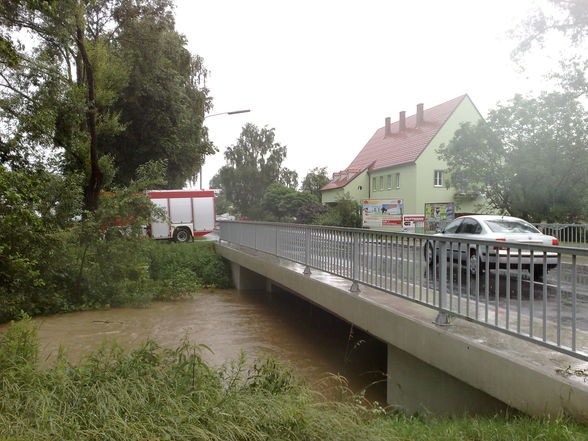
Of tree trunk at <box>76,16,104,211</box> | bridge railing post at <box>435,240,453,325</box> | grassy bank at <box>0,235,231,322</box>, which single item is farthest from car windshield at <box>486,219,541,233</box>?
tree trunk at <box>76,16,104,211</box>

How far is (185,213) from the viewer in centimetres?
2738

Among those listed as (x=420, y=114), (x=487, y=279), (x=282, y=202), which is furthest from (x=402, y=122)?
(x=487, y=279)

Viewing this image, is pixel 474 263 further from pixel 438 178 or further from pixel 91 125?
pixel 438 178

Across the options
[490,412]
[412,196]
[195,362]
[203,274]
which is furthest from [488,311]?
[412,196]

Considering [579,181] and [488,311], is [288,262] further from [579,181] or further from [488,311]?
[579,181]

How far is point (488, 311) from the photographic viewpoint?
473 centimetres

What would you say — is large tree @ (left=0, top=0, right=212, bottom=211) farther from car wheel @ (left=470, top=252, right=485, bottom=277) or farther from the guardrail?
the guardrail

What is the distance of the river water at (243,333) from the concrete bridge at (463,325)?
1.35 m

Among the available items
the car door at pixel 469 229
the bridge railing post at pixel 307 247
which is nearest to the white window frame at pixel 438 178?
the car door at pixel 469 229

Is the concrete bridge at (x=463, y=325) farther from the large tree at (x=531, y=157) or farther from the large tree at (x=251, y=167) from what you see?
the large tree at (x=251, y=167)

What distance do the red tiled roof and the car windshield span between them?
26871 mm

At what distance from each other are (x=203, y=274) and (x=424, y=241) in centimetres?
1401

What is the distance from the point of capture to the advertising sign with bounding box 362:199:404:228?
24594mm

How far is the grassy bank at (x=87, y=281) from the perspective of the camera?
12828 millimetres
